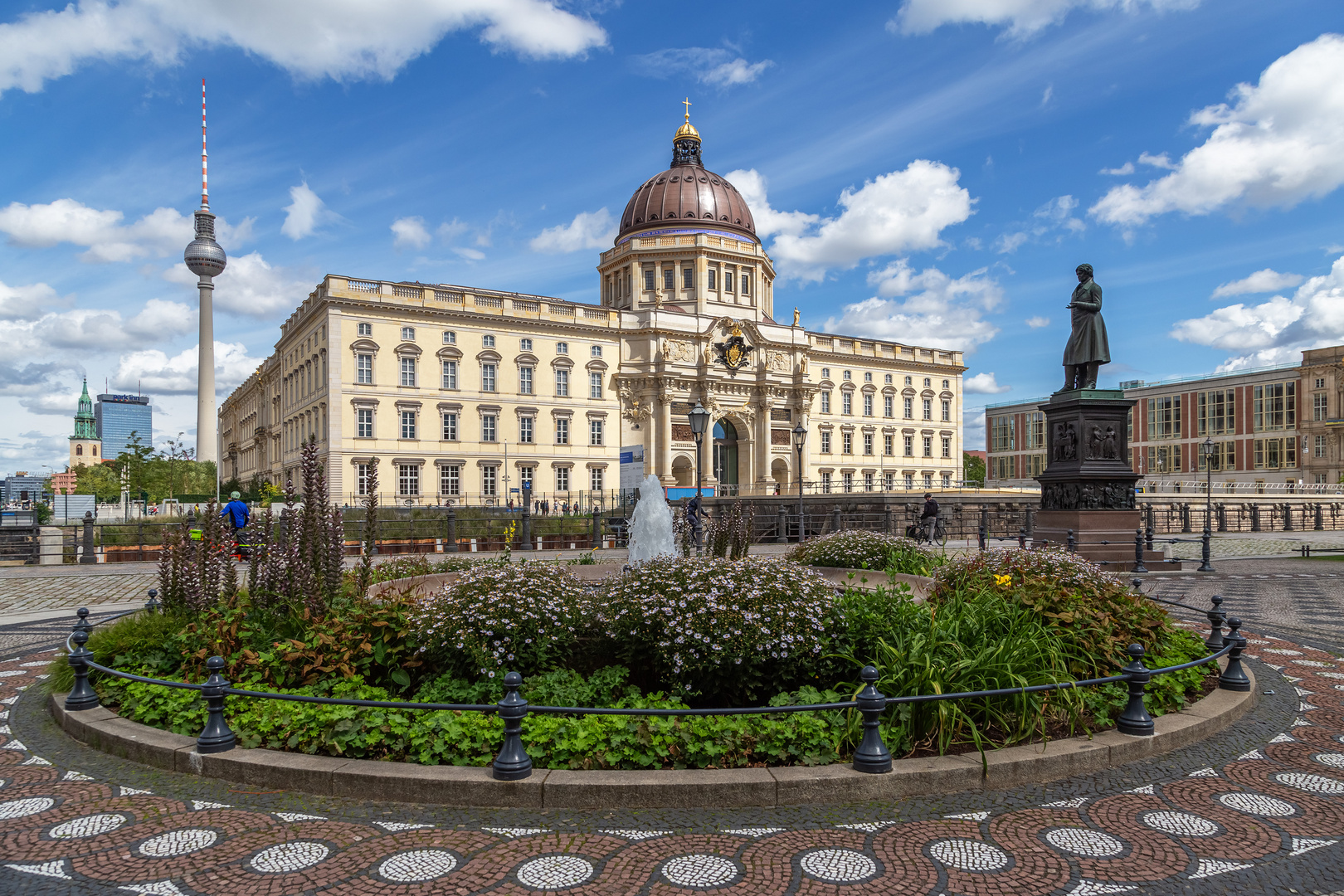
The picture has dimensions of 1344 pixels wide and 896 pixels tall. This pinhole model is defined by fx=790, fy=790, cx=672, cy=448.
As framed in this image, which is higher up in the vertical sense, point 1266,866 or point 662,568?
point 662,568

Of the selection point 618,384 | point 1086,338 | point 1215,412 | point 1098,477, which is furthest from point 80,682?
point 1215,412

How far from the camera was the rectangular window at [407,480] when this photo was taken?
50844mm

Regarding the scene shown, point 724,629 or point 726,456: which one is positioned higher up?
point 726,456

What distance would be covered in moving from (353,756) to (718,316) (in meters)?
61.6

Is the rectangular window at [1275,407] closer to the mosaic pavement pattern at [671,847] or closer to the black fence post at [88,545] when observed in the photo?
the mosaic pavement pattern at [671,847]

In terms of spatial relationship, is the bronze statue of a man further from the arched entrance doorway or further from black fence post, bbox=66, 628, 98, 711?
the arched entrance doorway

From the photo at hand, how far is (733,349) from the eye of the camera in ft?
206

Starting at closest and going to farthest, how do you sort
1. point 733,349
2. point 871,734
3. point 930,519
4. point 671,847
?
point 671,847 → point 871,734 → point 930,519 → point 733,349

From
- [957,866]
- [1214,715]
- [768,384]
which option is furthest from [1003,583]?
[768,384]

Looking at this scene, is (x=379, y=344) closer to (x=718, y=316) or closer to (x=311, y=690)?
(x=718, y=316)

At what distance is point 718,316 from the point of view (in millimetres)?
65000

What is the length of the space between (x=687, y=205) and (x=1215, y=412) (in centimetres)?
5795

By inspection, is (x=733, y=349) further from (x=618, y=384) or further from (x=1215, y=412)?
(x=1215, y=412)

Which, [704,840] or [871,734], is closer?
[704,840]
